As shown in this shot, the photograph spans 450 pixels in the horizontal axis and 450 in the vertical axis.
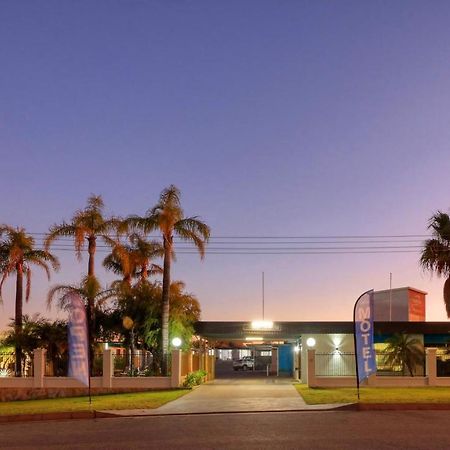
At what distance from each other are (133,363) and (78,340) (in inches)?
411

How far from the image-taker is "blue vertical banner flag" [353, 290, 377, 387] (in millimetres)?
24547

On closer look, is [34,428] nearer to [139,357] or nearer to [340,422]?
[340,422]

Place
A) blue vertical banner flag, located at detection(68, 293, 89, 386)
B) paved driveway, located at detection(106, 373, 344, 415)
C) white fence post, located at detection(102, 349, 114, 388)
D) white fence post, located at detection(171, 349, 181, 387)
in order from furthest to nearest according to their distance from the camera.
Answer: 1. white fence post, located at detection(171, 349, 181, 387)
2. white fence post, located at detection(102, 349, 114, 388)
3. blue vertical banner flag, located at detection(68, 293, 89, 386)
4. paved driveway, located at detection(106, 373, 344, 415)

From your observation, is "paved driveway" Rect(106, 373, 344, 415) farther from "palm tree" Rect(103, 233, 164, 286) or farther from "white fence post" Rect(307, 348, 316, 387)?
"palm tree" Rect(103, 233, 164, 286)

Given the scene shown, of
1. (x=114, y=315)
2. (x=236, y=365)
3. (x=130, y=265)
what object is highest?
(x=130, y=265)

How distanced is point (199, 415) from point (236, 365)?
182ft

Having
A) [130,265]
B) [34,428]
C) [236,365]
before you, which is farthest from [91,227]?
[236,365]

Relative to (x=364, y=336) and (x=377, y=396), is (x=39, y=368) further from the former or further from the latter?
(x=377, y=396)

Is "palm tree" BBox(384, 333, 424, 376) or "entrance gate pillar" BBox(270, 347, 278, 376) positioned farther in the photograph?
"entrance gate pillar" BBox(270, 347, 278, 376)

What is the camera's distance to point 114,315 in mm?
36719

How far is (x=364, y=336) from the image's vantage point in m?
24.7

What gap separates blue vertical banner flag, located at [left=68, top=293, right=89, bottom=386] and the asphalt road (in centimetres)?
480

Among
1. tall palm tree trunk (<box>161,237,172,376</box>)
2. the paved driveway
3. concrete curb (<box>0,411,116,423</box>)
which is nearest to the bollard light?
tall palm tree trunk (<box>161,237,172,376</box>)

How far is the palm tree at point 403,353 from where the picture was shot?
37656 mm
